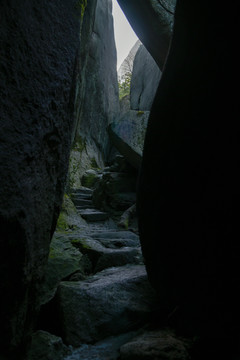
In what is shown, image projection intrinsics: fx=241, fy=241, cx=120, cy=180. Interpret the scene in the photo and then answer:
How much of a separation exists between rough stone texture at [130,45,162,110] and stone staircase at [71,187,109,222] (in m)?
5.57

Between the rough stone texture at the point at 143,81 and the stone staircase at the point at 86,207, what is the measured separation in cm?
557

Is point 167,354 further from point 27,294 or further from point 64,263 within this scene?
point 64,263

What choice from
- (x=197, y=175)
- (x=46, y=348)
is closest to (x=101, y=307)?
(x=46, y=348)

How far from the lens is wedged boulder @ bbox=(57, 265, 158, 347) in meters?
1.73

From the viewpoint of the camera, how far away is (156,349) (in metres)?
1.41

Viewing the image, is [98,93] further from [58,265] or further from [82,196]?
[58,265]

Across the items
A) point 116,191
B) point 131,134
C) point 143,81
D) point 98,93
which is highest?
point 98,93

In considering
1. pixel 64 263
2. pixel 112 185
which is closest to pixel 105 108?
pixel 112 185

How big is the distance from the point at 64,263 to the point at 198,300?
1532mm

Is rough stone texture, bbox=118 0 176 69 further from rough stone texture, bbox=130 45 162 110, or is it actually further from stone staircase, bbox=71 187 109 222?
rough stone texture, bbox=130 45 162 110

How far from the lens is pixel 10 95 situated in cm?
104

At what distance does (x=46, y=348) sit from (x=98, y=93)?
17.3 m

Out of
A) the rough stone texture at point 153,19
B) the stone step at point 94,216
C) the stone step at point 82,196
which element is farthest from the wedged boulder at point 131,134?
the stone step at point 82,196

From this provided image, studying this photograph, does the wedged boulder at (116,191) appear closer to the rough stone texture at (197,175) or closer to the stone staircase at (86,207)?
the stone staircase at (86,207)
